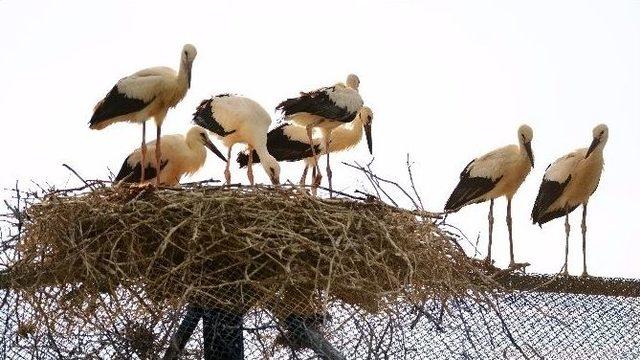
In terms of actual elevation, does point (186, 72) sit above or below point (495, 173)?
above

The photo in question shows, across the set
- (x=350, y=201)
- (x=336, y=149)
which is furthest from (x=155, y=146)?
(x=350, y=201)

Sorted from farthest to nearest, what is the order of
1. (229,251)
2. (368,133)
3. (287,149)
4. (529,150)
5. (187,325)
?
(368,133)
(287,149)
(529,150)
(187,325)
(229,251)

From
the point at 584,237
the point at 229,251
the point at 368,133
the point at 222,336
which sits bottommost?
the point at 222,336

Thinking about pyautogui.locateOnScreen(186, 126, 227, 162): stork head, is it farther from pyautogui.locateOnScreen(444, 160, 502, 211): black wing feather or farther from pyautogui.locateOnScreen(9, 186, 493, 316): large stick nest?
pyautogui.locateOnScreen(9, 186, 493, 316): large stick nest

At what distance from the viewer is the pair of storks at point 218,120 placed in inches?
282

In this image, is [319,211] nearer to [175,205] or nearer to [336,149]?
[175,205]

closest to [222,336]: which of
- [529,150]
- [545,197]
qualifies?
[529,150]

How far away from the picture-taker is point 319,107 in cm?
853

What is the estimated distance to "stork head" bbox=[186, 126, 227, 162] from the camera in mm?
7875

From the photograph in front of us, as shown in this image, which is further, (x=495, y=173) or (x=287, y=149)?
(x=287, y=149)

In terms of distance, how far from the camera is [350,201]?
5.60 meters

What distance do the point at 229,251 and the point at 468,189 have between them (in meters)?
3.62

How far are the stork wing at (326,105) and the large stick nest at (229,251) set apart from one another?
117 inches

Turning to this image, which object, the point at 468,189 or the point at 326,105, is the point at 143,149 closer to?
the point at 326,105
